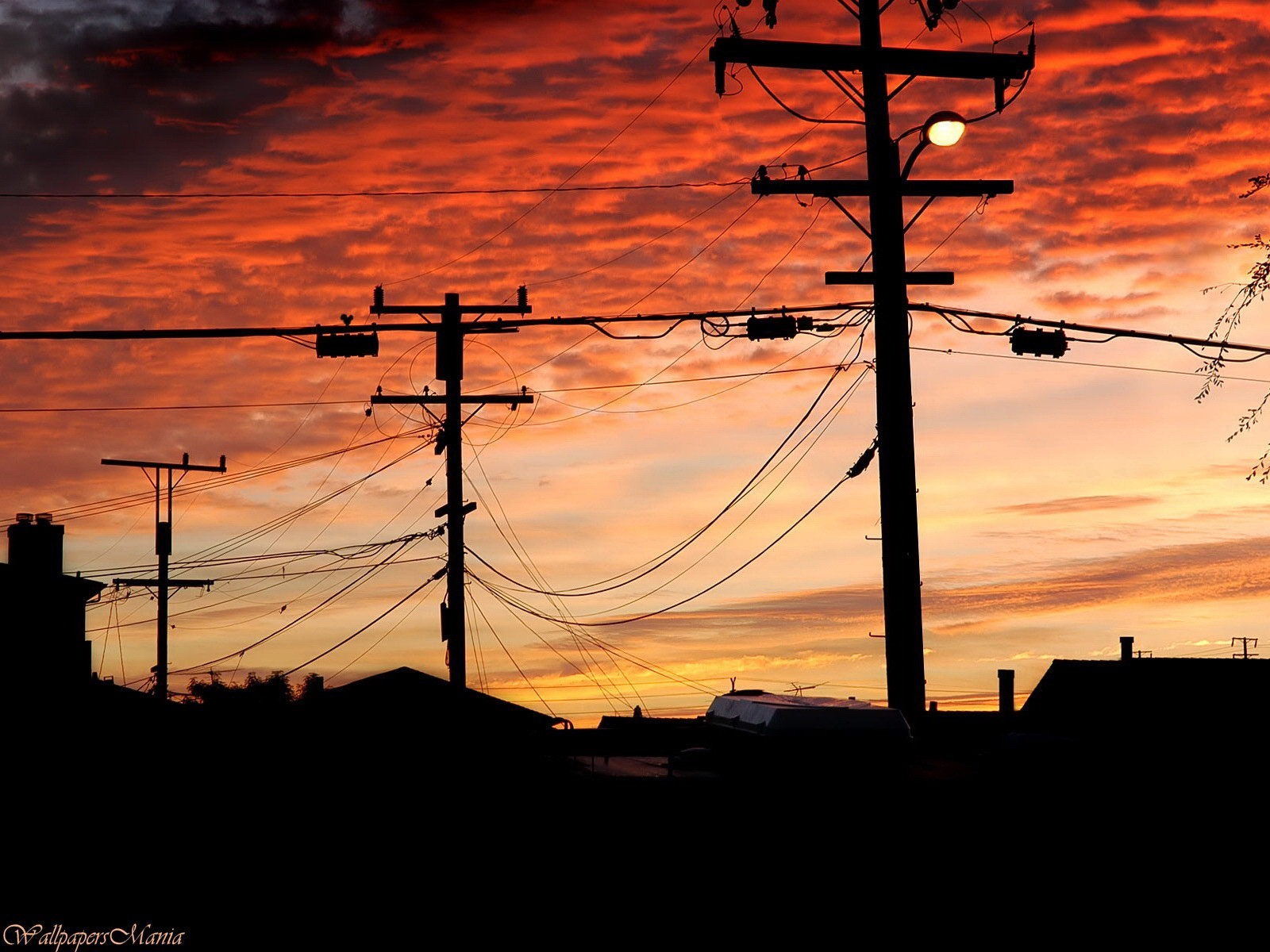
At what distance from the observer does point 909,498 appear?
2117 cm

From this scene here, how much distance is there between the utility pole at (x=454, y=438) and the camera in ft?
115

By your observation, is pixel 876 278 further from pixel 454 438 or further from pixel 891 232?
pixel 454 438

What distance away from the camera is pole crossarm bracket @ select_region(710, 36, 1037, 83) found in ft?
72.9

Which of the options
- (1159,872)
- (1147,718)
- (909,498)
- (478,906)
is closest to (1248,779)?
(1147,718)

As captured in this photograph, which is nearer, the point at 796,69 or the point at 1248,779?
the point at 796,69

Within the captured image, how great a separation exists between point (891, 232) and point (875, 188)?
29.6 inches

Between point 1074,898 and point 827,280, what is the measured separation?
10.0 m

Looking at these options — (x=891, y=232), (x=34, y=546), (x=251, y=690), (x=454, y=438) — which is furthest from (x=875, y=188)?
(x=251, y=690)

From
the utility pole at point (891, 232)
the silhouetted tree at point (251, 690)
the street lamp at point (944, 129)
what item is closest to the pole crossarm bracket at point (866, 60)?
the utility pole at point (891, 232)

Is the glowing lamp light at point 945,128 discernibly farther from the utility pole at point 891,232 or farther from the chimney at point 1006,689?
the chimney at point 1006,689

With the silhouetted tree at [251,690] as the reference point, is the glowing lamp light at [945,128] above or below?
above

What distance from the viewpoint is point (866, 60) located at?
22.6 m

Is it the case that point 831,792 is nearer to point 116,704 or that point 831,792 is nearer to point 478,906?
point 478,906

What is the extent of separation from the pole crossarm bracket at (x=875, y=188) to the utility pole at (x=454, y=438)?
12.9 meters
